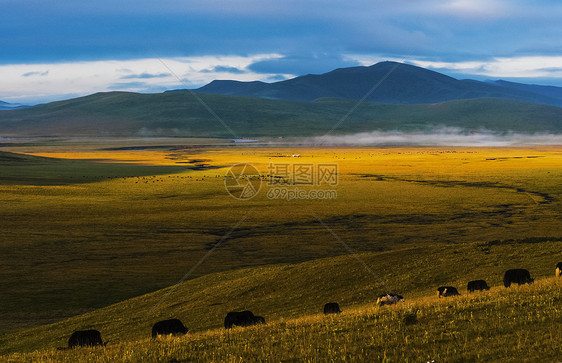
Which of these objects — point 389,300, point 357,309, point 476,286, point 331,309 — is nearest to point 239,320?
point 331,309

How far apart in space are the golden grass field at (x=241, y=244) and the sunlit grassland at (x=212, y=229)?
0.15 m

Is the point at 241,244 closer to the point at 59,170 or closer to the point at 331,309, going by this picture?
the point at 331,309

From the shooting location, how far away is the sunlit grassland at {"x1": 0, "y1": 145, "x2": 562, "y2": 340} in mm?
28875

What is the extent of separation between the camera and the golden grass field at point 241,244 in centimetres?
2405

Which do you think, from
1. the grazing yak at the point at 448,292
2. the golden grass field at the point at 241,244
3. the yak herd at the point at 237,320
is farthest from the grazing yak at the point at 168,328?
the grazing yak at the point at 448,292

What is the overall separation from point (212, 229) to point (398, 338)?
36.6m

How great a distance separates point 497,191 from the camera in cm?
7081

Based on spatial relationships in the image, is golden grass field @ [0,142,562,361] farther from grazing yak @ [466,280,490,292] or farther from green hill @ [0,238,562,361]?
grazing yak @ [466,280,490,292]

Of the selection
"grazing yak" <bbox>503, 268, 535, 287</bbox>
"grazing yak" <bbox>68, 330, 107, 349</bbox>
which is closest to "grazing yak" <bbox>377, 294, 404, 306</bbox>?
"grazing yak" <bbox>503, 268, 535, 287</bbox>

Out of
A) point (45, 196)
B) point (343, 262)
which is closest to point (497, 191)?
point (343, 262)

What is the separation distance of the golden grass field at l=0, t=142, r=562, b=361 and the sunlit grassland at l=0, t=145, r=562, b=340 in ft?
0.50

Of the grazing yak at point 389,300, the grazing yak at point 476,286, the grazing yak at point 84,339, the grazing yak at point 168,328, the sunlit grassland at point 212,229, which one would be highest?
the grazing yak at point 476,286

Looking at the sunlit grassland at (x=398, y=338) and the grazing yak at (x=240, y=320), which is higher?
the sunlit grassland at (x=398, y=338)

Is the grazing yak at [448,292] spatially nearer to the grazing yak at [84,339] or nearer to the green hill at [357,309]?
the green hill at [357,309]
